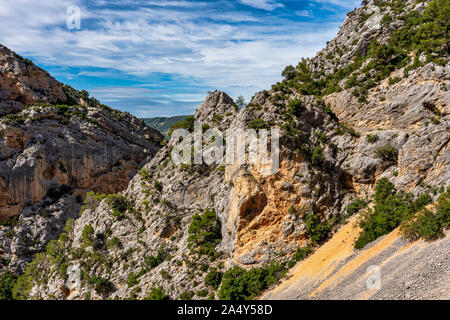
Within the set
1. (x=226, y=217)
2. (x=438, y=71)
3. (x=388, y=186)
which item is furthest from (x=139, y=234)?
(x=438, y=71)

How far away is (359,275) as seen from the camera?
24266 mm

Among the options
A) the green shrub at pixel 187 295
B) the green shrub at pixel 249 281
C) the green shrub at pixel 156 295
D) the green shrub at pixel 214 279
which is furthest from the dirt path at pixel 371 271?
the green shrub at pixel 156 295

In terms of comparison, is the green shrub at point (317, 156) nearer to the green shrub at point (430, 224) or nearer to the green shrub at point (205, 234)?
the green shrub at point (430, 224)

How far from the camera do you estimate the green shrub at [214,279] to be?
33.4 metres

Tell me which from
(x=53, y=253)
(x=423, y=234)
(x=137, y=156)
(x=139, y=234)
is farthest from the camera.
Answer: (x=137, y=156)

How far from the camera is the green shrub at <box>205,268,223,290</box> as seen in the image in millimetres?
33406

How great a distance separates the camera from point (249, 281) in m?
30.4

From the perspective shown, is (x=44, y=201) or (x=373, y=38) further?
(x=44, y=201)

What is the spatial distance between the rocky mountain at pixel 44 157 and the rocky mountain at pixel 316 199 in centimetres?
2308

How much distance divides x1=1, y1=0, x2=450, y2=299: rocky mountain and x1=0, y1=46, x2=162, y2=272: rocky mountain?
75.7ft

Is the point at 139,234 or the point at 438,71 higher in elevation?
the point at 438,71

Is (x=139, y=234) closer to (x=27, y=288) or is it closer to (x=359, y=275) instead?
(x=27, y=288)
